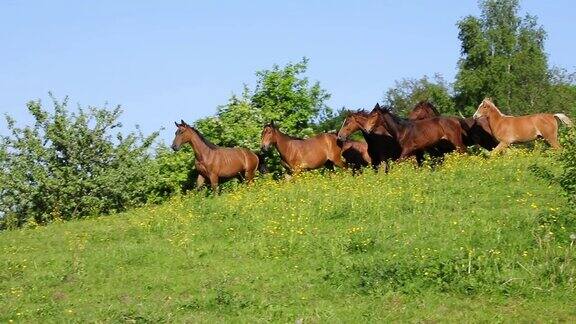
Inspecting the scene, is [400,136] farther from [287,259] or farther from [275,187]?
[287,259]

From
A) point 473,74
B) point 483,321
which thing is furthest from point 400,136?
point 473,74

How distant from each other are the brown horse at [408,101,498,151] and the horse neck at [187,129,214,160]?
653 cm

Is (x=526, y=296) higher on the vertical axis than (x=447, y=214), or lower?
lower

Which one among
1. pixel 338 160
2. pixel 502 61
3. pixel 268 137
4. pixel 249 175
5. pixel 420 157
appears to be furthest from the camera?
pixel 502 61

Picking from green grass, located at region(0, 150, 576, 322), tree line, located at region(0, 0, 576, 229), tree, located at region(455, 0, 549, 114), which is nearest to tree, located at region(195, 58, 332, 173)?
tree line, located at region(0, 0, 576, 229)

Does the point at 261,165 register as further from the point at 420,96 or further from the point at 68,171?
the point at 420,96

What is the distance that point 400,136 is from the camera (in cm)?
2459

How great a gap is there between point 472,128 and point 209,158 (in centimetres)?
820

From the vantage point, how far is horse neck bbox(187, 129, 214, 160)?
26.8 meters

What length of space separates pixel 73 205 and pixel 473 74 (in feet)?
128

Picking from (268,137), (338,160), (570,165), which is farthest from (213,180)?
(570,165)

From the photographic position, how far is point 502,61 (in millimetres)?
61125

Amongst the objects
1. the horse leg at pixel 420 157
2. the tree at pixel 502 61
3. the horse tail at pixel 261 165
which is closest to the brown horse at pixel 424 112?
the horse leg at pixel 420 157

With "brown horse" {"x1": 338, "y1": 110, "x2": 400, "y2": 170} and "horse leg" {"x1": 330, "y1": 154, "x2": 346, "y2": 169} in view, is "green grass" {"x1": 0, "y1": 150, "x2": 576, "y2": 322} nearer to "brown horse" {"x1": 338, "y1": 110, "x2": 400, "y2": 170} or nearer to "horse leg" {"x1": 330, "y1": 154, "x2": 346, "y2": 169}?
"brown horse" {"x1": 338, "y1": 110, "x2": 400, "y2": 170}
